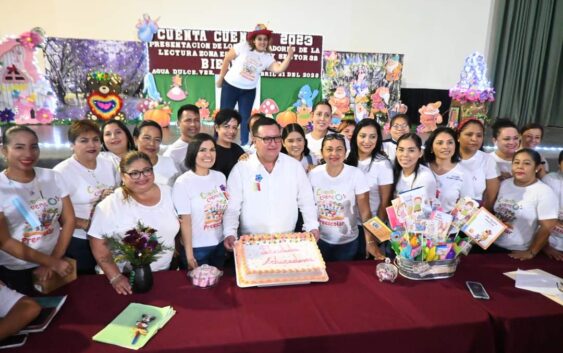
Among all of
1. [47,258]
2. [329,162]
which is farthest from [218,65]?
[47,258]

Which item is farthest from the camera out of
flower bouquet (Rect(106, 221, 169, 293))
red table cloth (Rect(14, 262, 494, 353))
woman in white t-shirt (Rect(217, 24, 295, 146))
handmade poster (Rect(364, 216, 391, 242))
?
woman in white t-shirt (Rect(217, 24, 295, 146))

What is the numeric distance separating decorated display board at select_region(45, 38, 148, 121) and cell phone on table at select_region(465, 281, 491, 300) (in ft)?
24.4

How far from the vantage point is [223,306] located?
1.51m

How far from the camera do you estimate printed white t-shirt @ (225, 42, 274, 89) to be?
5484 mm

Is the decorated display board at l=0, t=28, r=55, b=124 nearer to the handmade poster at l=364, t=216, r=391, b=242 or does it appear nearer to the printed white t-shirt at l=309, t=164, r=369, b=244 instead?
the printed white t-shirt at l=309, t=164, r=369, b=244

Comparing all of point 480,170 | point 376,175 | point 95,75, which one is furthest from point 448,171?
point 95,75

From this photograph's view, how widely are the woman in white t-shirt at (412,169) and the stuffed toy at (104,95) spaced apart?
659 centimetres

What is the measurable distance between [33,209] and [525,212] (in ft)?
9.18

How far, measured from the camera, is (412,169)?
2551 millimetres

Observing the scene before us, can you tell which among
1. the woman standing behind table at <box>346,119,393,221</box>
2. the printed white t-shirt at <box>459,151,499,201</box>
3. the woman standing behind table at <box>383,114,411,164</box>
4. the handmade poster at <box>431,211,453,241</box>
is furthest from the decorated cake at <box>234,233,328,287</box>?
the woman standing behind table at <box>383,114,411,164</box>

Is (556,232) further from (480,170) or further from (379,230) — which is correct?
(379,230)

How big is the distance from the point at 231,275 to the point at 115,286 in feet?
1.67

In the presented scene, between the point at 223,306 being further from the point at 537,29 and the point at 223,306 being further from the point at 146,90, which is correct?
the point at 537,29

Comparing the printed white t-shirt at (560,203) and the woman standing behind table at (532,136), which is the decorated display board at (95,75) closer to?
the woman standing behind table at (532,136)
